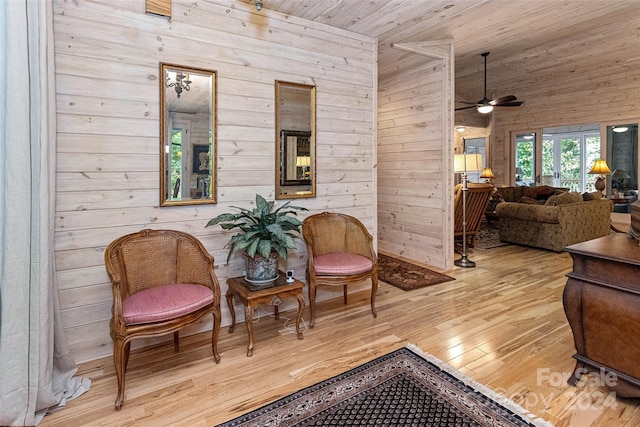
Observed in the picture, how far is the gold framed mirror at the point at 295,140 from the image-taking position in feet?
10.3

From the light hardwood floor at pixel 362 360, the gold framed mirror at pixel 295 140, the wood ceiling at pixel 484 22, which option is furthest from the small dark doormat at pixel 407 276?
the wood ceiling at pixel 484 22

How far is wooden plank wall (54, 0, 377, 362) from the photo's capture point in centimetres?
232

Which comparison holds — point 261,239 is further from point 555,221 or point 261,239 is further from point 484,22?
point 555,221

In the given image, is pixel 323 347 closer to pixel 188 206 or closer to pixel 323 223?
pixel 323 223

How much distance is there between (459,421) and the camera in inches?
70.1

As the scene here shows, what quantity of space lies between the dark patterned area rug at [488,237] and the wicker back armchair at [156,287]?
4615mm

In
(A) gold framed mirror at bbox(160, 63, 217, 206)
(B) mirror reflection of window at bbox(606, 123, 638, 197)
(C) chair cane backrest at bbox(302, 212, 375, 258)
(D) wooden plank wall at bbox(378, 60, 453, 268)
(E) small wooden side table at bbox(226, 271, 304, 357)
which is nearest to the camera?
(E) small wooden side table at bbox(226, 271, 304, 357)

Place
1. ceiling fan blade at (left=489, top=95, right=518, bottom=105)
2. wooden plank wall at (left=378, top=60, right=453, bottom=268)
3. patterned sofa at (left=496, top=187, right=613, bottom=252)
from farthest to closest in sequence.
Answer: ceiling fan blade at (left=489, top=95, right=518, bottom=105) → patterned sofa at (left=496, top=187, right=613, bottom=252) → wooden plank wall at (left=378, top=60, right=453, bottom=268)

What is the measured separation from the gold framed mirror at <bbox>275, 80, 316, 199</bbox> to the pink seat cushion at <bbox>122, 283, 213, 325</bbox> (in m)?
1.18

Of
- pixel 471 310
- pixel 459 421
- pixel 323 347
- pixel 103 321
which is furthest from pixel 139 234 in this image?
pixel 471 310

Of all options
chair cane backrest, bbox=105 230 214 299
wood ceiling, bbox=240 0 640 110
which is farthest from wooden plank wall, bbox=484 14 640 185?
chair cane backrest, bbox=105 230 214 299

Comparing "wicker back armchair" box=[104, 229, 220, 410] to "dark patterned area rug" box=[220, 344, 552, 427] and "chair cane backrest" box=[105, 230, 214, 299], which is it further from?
"dark patterned area rug" box=[220, 344, 552, 427]

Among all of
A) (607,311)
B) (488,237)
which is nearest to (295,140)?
(607,311)

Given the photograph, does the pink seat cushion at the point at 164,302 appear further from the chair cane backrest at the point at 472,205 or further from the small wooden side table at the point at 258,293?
the chair cane backrest at the point at 472,205
